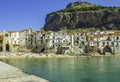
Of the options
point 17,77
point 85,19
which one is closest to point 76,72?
point 17,77

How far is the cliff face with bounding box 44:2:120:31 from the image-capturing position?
15262cm

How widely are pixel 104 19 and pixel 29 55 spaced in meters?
63.2

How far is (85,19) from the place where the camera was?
525ft

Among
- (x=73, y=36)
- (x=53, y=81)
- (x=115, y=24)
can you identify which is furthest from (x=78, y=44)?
(x=53, y=81)

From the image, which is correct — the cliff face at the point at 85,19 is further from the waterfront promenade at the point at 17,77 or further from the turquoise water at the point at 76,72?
the waterfront promenade at the point at 17,77

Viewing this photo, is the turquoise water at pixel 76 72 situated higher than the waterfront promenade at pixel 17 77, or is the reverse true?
the waterfront promenade at pixel 17 77

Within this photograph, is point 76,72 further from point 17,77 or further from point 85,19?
point 85,19

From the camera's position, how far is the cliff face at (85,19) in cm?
15262

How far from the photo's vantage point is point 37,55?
334 feet

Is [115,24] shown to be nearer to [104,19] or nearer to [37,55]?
[104,19]

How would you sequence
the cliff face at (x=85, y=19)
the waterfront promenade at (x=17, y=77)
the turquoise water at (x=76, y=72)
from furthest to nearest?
the cliff face at (x=85, y=19)
the turquoise water at (x=76, y=72)
the waterfront promenade at (x=17, y=77)

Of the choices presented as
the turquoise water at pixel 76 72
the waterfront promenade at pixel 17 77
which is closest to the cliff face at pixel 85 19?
the turquoise water at pixel 76 72

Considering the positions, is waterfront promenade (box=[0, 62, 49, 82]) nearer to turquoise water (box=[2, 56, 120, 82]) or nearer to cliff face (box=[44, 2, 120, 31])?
turquoise water (box=[2, 56, 120, 82])

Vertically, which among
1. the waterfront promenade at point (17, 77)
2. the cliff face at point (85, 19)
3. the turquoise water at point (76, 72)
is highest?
the cliff face at point (85, 19)
